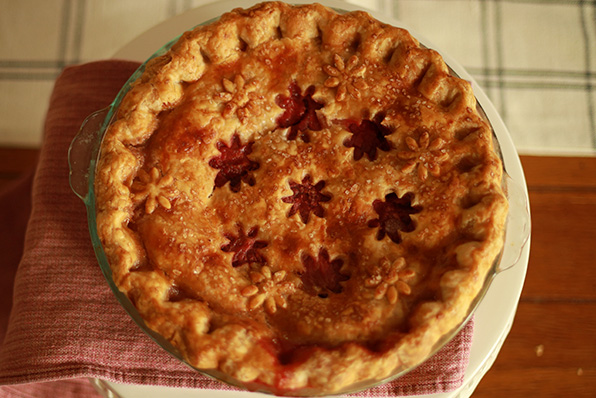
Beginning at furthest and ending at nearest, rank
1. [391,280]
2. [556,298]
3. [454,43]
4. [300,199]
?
[454,43] < [556,298] < [300,199] < [391,280]

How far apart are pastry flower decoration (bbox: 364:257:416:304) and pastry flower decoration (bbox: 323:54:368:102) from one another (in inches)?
16.3

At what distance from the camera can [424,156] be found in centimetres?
124

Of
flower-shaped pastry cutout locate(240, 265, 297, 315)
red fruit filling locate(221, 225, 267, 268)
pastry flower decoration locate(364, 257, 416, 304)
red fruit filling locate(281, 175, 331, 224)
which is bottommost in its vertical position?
flower-shaped pastry cutout locate(240, 265, 297, 315)

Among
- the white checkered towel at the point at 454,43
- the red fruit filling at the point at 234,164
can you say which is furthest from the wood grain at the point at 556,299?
the red fruit filling at the point at 234,164

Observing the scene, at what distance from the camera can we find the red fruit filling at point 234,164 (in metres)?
1.29

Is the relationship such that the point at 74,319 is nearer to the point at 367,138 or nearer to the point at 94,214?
the point at 94,214

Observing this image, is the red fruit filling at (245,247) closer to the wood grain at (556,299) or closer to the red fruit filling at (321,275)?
the red fruit filling at (321,275)

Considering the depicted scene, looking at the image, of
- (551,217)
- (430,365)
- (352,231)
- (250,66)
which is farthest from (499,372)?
(250,66)

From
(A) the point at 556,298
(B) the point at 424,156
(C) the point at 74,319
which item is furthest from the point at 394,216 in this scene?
(A) the point at 556,298

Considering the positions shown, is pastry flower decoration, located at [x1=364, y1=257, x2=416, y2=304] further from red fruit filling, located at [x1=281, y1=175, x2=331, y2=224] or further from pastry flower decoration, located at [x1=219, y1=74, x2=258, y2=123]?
pastry flower decoration, located at [x1=219, y1=74, x2=258, y2=123]

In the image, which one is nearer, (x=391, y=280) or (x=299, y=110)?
(x=391, y=280)

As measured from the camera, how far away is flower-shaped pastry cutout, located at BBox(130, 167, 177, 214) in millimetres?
1229

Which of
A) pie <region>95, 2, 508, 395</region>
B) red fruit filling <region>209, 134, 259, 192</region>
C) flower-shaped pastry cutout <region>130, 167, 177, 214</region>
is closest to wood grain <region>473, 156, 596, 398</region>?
pie <region>95, 2, 508, 395</region>

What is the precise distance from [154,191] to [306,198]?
0.35 meters
